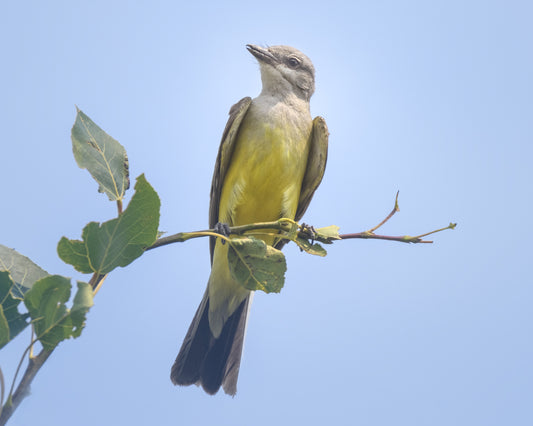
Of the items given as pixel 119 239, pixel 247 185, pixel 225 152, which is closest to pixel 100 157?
pixel 119 239

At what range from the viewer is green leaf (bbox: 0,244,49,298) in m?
2.06

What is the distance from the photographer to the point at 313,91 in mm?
6555

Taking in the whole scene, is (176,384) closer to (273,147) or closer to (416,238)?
(273,147)

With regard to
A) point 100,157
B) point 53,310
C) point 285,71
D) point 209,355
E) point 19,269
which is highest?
point 285,71

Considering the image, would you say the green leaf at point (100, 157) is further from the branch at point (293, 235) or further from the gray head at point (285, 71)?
the gray head at point (285, 71)

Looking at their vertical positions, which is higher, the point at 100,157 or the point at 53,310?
the point at 100,157

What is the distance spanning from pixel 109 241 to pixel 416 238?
120 cm

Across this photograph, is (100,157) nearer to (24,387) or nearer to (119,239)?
(119,239)

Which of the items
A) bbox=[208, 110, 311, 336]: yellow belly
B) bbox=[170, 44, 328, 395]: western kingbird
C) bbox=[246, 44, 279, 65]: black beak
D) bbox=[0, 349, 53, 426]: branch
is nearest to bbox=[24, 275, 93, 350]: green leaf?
bbox=[0, 349, 53, 426]: branch

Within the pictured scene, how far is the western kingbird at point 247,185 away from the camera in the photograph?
5285 millimetres

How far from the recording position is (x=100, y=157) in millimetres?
2428

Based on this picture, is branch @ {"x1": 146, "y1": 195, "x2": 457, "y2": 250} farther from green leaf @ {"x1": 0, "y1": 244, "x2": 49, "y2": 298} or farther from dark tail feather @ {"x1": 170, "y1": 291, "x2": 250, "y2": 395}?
dark tail feather @ {"x1": 170, "y1": 291, "x2": 250, "y2": 395}

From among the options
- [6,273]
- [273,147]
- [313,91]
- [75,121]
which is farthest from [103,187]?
[313,91]

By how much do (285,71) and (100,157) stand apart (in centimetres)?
409
